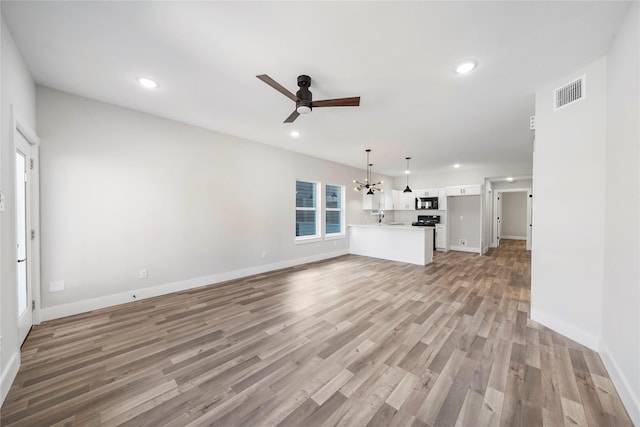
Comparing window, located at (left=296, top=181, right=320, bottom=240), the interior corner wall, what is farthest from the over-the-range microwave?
the interior corner wall

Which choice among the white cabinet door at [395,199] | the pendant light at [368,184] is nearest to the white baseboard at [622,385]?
the pendant light at [368,184]

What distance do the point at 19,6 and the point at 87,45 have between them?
0.41m

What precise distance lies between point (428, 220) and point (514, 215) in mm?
5666

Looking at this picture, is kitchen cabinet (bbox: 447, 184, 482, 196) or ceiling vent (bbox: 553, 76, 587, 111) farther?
kitchen cabinet (bbox: 447, 184, 482, 196)

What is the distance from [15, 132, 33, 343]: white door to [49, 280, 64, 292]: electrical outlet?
0.25m

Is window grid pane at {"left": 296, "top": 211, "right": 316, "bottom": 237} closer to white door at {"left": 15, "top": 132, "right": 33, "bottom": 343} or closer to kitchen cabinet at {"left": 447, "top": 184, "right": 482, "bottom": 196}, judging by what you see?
white door at {"left": 15, "top": 132, "right": 33, "bottom": 343}

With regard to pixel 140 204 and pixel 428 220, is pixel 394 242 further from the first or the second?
pixel 140 204

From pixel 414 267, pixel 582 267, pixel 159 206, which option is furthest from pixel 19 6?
pixel 414 267

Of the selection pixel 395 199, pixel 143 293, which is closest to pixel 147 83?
pixel 143 293

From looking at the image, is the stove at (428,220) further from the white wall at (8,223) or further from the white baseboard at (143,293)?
the white wall at (8,223)

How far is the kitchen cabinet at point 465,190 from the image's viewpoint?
7461 mm

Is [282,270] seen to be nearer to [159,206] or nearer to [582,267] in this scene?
[159,206]

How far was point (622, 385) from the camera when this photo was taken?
1.69m

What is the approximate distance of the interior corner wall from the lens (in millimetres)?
2268
